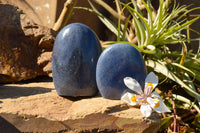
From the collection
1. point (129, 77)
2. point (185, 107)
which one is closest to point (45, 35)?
point (129, 77)

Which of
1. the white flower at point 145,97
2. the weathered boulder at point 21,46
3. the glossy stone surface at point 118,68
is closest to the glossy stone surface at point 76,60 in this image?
the glossy stone surface at point 118,68

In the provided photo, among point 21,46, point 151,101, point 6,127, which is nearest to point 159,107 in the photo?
point 151,101

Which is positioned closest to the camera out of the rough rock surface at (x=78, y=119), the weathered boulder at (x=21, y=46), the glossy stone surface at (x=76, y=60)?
the rough rock surface at (x=78, y=119)

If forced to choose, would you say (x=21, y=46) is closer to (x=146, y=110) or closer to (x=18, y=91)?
(x=18, y=91)

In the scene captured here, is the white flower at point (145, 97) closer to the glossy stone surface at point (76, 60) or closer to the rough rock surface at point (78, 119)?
the rough rock surface at point (78, 119)

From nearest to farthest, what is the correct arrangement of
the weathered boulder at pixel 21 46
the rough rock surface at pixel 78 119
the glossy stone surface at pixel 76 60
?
1. the rough rock surface at pixel 78 119
2. the glossy stone surface at pixel 76 60
3. the weathered boulder at pixel 21 46

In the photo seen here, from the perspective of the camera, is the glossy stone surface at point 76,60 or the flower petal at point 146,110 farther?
the glossy stone surface at point 76,60
